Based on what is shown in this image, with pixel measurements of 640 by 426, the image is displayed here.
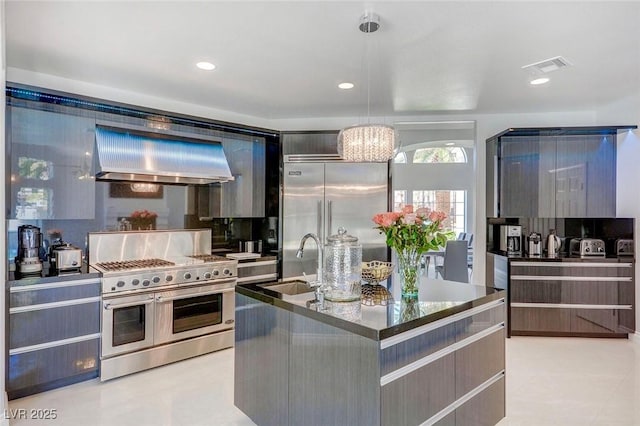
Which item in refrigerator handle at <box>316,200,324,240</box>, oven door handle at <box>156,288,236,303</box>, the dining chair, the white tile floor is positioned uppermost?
refrigerator handle at <box>316,200,324,240</box>

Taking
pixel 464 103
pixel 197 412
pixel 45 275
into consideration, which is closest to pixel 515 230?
pixel 464 103

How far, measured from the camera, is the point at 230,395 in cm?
295

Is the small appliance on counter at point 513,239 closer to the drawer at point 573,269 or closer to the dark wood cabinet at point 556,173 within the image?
the dark wood cabinet at point 556,173

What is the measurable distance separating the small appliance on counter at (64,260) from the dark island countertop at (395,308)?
1.80m

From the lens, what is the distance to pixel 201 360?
3648 millimetres

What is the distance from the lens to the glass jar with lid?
2.08m

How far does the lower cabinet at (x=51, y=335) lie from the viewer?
9.16ft

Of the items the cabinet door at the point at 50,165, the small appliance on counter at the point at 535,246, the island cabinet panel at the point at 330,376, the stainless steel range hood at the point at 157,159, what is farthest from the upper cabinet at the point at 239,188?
the small appliance on counter at the point at 535,246

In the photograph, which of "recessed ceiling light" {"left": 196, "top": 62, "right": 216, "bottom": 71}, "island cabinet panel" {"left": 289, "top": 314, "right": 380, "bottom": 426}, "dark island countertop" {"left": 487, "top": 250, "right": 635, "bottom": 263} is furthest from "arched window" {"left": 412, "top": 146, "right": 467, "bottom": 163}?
"island cabinet panel" {"left": 289, "top": 314, "right": 380, "bottom": 426}

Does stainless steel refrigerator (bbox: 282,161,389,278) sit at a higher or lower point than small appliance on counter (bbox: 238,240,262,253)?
higher

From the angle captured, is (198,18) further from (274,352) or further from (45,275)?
(45,275)

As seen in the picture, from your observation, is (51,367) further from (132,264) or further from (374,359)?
(374,359)

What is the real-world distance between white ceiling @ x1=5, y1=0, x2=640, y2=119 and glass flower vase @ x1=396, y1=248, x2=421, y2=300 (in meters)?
1.50

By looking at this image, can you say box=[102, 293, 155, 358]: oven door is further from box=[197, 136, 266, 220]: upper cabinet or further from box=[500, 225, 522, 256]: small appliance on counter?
box=[500, 225, 522, 256]: small appliance on counter
